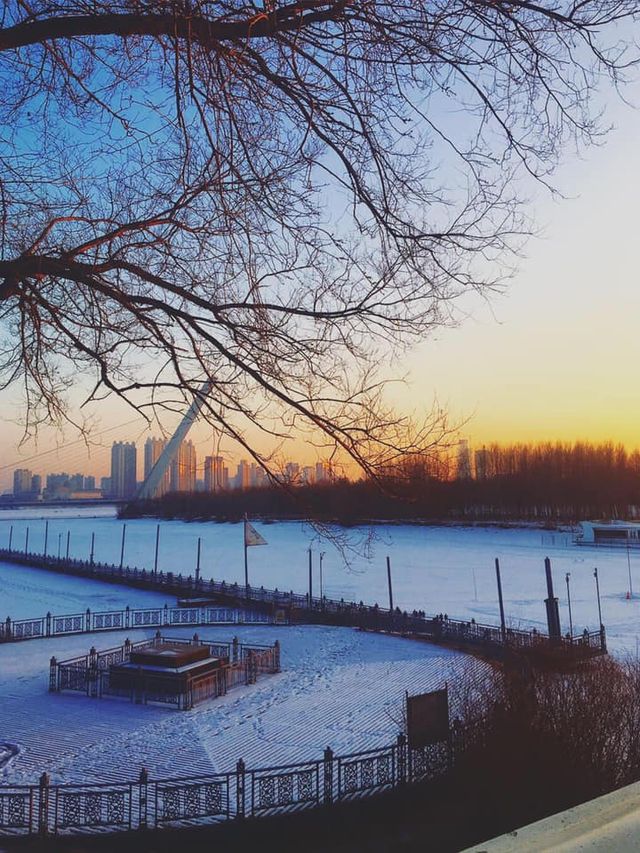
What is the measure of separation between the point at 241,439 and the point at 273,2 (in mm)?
2021

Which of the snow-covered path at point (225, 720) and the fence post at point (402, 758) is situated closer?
the fence post at point (402, 758)

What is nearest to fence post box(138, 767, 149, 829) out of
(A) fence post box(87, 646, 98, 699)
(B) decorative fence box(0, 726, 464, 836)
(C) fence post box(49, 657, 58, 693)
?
(B) decorative fence box(0, 726, 464, 836)

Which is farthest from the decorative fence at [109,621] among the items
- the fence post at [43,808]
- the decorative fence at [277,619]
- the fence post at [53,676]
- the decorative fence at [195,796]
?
the fence post at [43,808]

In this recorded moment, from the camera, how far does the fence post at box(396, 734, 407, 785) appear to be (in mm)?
8688

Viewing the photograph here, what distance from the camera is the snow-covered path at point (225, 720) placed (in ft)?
30.6

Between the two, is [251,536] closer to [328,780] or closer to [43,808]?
[328,780]

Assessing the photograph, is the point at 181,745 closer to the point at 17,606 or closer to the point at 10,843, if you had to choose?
the point at 10,843

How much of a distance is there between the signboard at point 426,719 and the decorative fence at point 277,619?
8.17m

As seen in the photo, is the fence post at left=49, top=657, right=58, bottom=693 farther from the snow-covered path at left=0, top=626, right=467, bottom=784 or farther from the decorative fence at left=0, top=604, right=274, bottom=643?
the decorative fence at left=0, top=604, right=274, bottom=643

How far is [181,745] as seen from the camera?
10.0 metres

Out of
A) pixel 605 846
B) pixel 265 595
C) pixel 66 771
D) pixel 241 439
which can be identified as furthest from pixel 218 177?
pixel 265 595

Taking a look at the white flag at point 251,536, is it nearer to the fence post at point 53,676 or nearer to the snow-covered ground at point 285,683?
the snow-covered ground at point 285,683

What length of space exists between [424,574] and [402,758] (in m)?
31.4

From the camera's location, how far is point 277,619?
76.2 ft
